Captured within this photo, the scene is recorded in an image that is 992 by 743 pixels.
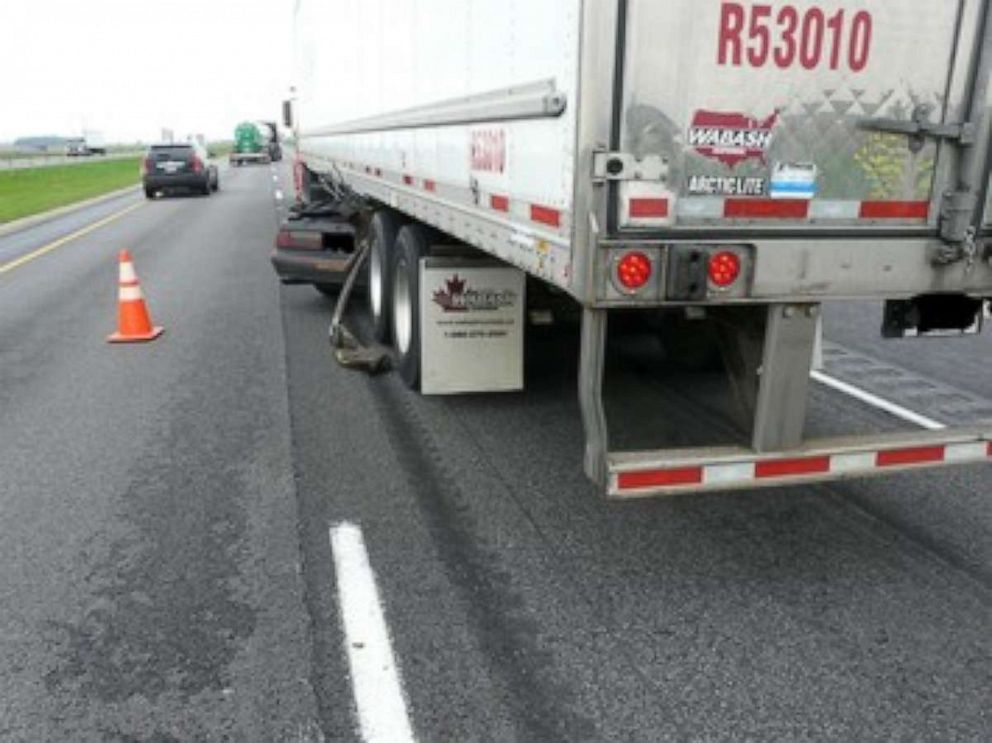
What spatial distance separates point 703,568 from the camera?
420 cm

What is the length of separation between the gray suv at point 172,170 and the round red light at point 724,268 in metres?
31.2

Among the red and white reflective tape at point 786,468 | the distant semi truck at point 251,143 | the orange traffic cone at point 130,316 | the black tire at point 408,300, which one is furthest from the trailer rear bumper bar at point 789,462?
the distant semi truck at point 251,143

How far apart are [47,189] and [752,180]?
39012mm

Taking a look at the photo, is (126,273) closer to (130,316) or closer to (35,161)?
(130,316)

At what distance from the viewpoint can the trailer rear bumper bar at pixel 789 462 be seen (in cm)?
364

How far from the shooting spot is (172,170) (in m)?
31.9

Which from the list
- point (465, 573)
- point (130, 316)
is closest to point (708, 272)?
point (465, 573)

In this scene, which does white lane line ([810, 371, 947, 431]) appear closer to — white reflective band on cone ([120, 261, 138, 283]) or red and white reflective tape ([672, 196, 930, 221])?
red and white reflective tape ([672, 196, 930, 221])

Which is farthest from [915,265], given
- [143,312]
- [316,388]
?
[143,312]

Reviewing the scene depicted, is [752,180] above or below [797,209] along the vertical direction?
above

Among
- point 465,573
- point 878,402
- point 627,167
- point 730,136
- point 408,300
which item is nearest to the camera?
point 627,167

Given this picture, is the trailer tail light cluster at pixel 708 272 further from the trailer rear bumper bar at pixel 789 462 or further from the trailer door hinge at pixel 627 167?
the trailer rear bumper bar at pixel 789 462

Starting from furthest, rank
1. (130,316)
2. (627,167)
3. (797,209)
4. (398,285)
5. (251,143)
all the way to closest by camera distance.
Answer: (251,143) → (130,316) → (398,285) → (797,209) → (627,167)

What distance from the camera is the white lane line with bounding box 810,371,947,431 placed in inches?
239
